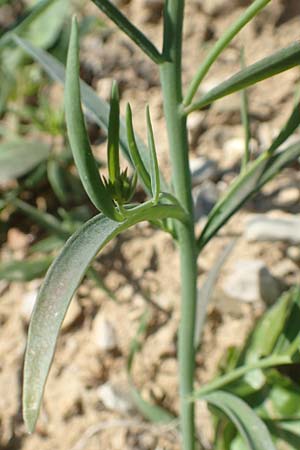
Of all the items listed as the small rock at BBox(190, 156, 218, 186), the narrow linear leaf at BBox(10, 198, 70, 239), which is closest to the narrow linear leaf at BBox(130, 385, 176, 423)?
the narrow linear leaf at BBox(10, 198, 70, 239)

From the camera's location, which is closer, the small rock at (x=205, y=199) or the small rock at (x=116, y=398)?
the small rock at (x=116, y=398)

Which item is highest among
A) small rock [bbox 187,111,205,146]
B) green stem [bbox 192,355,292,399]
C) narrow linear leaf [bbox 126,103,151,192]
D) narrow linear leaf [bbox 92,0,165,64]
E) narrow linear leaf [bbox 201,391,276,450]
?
small rock [bbox 187,111,205,146]

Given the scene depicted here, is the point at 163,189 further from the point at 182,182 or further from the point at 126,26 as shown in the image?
the point at 126,26

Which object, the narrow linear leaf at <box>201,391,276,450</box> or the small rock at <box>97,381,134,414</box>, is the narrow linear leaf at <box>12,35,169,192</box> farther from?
the small rock at <box>97,381,134,414</box>

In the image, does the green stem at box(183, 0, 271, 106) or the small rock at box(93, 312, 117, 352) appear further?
the small rock at box(93, 312, 117, 352)

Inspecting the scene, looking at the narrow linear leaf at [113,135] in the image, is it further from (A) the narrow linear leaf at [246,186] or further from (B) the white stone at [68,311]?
(B) the white stone at [68,311]

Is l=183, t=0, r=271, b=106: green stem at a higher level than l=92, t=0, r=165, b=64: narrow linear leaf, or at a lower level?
lower

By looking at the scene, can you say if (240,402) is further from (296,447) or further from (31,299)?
(31,299)

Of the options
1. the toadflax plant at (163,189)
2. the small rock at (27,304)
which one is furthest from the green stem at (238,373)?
the small rock at (27,304)
